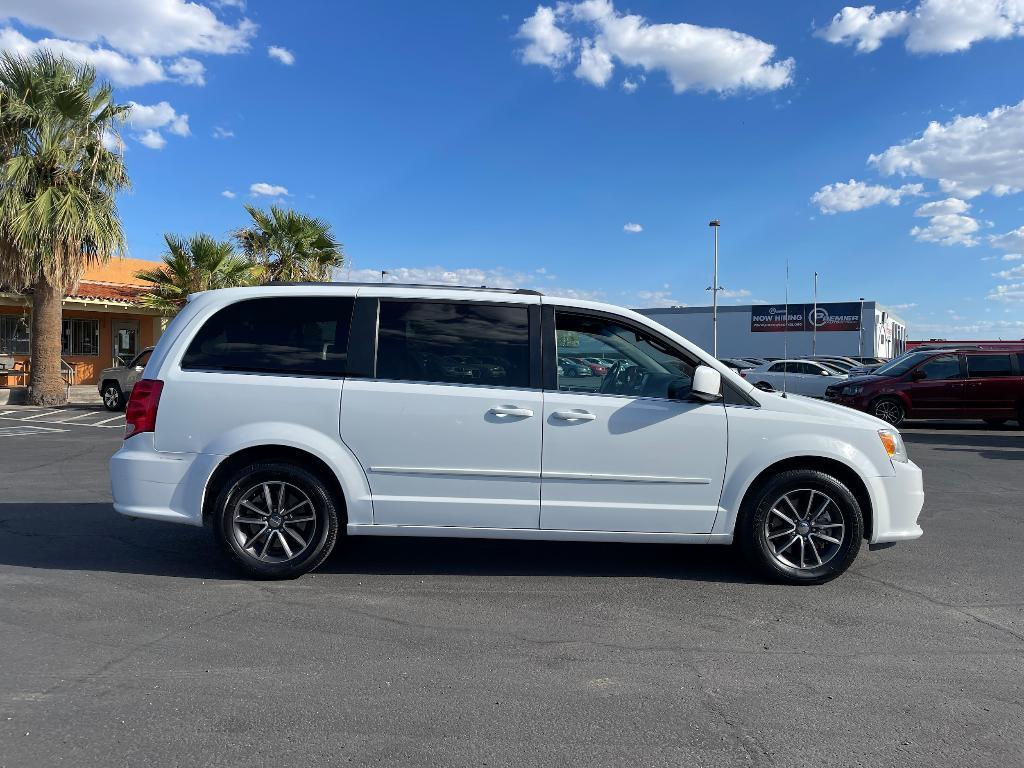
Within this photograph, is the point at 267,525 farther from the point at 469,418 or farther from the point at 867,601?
the point at 867,601

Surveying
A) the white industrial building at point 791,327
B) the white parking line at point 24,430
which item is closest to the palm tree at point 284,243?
the white parking line at point 24,430

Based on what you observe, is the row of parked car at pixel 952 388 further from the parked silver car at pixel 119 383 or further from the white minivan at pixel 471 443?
the parked silver car at pixel 119 383

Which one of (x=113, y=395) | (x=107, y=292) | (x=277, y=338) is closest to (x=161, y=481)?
(x=277, y=338)

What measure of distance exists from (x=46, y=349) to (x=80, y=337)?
664 cm

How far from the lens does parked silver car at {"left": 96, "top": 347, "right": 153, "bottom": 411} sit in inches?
675

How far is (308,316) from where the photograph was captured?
5.05m

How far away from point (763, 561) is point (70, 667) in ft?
13.0

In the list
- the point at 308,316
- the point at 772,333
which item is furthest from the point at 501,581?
the point at 772,333

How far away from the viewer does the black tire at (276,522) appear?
4871 millimetres

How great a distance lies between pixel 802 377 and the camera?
22984 millimetres

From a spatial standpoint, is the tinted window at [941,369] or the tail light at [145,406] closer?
the tail light at [145,406]

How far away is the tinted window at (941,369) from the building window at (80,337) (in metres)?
24.3

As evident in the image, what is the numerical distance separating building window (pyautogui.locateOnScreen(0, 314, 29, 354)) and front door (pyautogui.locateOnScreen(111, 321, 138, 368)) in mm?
2620

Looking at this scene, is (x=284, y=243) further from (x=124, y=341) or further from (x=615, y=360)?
(x=615, y=360)
